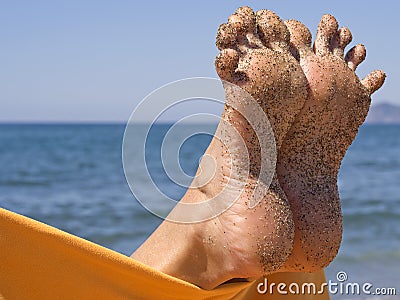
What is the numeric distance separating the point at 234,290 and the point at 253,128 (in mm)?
311

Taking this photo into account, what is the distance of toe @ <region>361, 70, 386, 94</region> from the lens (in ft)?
4.36

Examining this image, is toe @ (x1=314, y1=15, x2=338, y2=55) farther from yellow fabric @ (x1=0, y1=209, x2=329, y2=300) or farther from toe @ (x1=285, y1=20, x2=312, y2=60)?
yellow fabric @ (x1=0, y1=209, x2=329, y2=300)

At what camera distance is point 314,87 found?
1.22m

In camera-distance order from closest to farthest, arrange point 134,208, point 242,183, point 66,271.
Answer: point 66,271 < point 242,183 < point 134,208

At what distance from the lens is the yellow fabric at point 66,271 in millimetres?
1001

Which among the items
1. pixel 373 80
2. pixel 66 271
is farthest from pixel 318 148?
pixel 66 271

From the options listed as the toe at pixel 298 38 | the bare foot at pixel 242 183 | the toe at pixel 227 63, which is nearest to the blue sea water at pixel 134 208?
the bare foot at pixel 242 183

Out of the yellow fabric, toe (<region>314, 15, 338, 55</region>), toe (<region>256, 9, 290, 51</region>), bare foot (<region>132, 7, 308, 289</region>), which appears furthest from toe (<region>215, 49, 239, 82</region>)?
the yellow fabric

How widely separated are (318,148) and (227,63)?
26cm

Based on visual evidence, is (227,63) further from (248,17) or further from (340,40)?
(340,40)

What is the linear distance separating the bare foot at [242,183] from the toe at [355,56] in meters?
0.20

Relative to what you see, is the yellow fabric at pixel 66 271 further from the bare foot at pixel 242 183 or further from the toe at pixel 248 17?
the toe at pixel 248 17

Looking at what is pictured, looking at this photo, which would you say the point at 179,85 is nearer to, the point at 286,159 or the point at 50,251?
the point at 286,159

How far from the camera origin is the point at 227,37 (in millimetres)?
1182
